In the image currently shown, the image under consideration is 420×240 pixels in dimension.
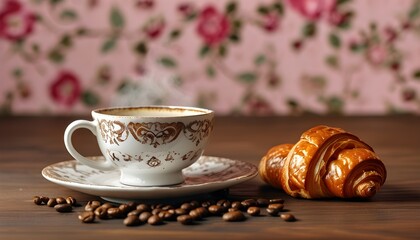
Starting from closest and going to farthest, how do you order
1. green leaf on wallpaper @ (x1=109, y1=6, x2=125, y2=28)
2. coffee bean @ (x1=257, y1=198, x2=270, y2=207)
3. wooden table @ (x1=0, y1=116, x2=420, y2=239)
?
wooden table @ (x1=0, y1=116, x2=420, y2=239), coffee bean @ (x1=257, y1=198, x2=270, y2=207), green leaf on wallpaper @ (x1=109, y1=6, x2=125, y2=28)

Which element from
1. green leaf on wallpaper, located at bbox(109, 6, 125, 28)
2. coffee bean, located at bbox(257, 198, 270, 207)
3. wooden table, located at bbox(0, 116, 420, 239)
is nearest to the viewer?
wooden table, located at bbox(0, 116, 420, 239)

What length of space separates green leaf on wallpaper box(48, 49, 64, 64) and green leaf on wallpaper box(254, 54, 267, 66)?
0.57 metres

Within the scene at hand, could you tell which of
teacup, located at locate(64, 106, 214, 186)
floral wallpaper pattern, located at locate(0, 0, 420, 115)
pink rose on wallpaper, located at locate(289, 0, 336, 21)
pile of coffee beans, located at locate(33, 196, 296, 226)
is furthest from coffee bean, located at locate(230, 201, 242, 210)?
pink rose on wallpaper, located at locate(289, 0, 336, 21)

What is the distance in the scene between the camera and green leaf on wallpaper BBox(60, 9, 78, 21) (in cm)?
207

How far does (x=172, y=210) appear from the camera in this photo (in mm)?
757

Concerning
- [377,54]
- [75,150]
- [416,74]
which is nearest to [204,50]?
[377,54]

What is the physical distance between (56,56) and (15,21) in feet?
0.51

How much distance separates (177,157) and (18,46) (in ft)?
4.47

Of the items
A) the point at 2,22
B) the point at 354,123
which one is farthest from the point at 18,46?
the point at 354,123

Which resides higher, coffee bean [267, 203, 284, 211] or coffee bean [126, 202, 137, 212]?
coffee bean [126, 202, 137, 212]

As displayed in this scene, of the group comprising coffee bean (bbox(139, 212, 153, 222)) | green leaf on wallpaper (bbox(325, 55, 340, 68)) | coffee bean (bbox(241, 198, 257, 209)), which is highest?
green leaf on wallpaper (bbox(325, 55, 340, 68))

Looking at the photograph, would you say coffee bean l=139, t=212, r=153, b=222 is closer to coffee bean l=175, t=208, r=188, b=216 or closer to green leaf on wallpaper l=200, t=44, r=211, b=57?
coffee bean l=175, t=208, r=188, b=216

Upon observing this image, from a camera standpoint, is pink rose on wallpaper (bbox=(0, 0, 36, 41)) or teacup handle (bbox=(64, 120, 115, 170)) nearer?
teacup handle (bbox=(64, 120, 115, 170))

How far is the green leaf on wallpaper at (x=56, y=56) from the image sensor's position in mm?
2096
